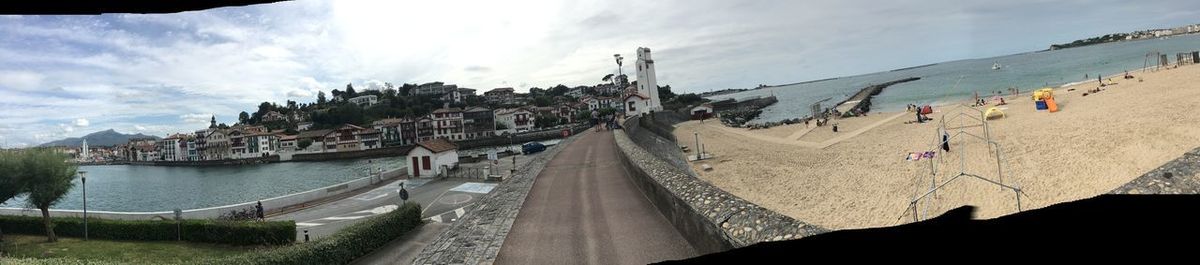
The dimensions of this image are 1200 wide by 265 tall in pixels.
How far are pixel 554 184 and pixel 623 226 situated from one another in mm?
4545

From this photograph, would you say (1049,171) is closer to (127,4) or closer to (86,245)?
(127,4)

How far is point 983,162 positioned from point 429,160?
67.5 feet

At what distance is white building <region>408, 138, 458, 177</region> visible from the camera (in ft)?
76.7

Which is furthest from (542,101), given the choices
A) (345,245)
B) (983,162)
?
(345,245)

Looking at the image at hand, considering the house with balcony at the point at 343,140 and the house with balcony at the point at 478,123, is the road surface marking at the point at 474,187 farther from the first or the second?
the house with balcony at the point at 478,123

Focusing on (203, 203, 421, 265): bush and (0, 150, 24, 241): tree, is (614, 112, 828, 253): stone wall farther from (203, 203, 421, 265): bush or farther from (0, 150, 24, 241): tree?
(0, 150, 24, 241): tree

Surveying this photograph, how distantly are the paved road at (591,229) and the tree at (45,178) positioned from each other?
37.9 ft

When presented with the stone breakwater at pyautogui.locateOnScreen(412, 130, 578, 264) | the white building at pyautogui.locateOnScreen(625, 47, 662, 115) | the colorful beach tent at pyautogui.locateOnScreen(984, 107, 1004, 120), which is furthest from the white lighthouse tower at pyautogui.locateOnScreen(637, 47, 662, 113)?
the stone breakwater at pyautogui.locateOnScreen(412, 130, 578, 264)

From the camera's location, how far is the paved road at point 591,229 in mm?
5407

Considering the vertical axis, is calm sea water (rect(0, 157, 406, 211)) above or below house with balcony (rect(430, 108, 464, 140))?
below

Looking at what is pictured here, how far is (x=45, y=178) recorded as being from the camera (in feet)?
39.3

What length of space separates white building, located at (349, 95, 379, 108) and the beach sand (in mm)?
21520

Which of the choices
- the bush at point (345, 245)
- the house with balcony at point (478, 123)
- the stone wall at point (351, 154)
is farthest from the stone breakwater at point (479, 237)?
the house with balcony at point (478, 123)

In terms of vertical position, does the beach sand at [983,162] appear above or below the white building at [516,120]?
below
